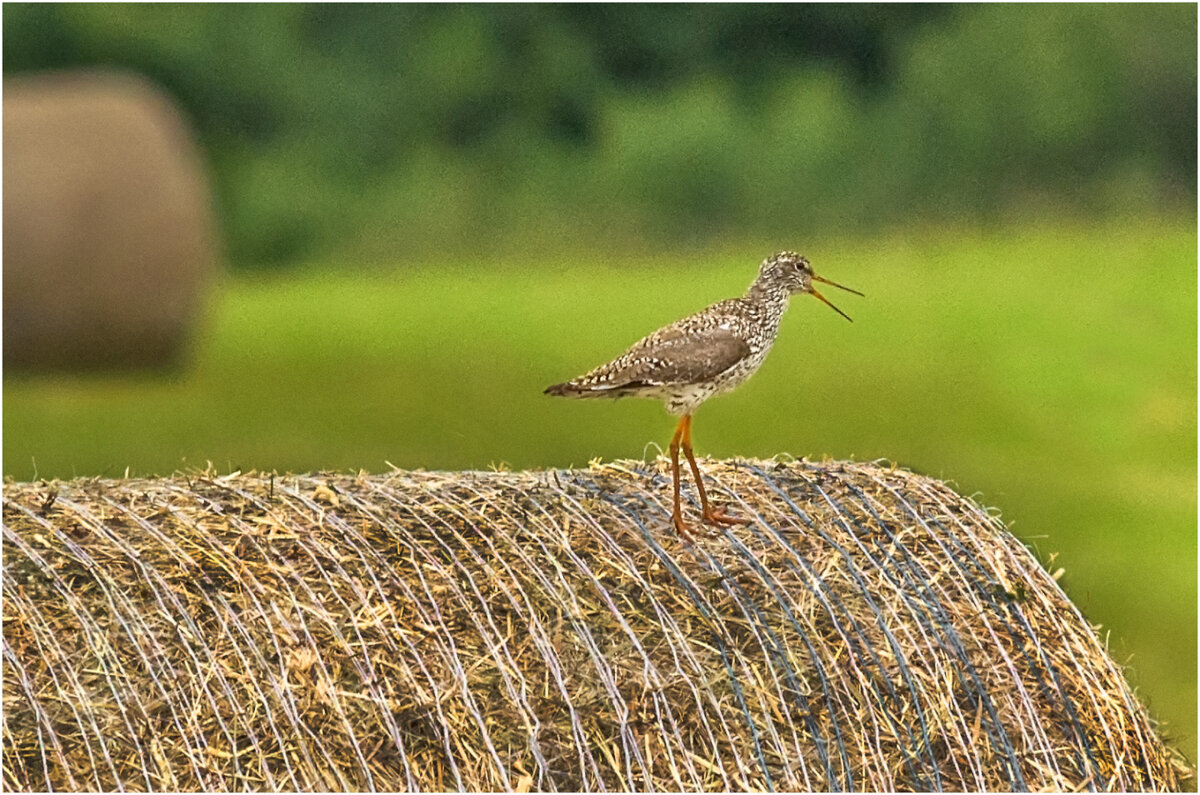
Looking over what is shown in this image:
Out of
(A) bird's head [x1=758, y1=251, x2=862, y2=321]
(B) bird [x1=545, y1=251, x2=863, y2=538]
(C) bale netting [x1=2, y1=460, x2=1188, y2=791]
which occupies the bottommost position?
(C) bale netting [x1=2, y1=460, x2=1188, y2=791]

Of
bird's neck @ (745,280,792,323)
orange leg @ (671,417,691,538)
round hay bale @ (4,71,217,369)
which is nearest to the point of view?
orange leg @ (671,417,691,538)

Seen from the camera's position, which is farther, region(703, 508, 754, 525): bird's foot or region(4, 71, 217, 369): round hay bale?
region(4, 71, 217, 369): round hay bale

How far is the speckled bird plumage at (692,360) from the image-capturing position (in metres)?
3.94

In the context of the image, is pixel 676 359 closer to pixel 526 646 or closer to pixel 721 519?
pixel 721 519

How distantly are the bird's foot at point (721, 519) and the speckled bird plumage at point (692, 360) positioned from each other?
0.28m

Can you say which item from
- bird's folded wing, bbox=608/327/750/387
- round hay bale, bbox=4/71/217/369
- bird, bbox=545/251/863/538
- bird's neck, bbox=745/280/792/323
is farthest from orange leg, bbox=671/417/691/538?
round hay bale, bbox=4/71/217/369

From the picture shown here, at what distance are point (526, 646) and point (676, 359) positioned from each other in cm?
88

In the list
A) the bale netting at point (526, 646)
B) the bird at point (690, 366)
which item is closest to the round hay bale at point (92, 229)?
the bale netting at point (526, 646)

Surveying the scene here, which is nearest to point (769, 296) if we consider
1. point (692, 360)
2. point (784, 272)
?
point (784, 272)

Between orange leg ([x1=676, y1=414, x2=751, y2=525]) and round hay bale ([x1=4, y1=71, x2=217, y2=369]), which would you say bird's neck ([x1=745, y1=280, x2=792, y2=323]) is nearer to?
orange leg ([x1=676, y1=414, x2=751, y2=525])

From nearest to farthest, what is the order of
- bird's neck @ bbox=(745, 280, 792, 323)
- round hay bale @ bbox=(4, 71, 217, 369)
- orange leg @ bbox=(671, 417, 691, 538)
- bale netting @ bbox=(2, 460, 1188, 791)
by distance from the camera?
bale netting @ bbox=(2, 460, 1188, 791)
orange leg @ bbox=(671, 417, 691, 538)
bird's neck @ bbox=(745, 280, 792, 323)
round hay bale @ bbox=(4, 71, 217, 369)

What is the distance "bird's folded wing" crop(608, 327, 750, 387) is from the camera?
394 centimetres

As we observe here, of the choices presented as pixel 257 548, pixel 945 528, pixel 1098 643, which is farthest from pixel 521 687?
pixel 1098 643

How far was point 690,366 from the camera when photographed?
3.93 metres
